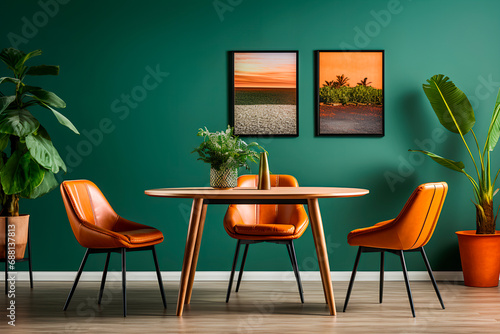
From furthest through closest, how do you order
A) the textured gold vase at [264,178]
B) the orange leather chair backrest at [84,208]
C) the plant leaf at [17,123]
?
the plant leaf at [17,123] < the textured gold vase at [264,178] < the orange leather chair backrest at [84,208]

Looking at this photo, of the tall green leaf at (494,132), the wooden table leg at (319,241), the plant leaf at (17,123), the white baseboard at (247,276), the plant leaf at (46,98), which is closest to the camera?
the wooden table leg at (319,241)

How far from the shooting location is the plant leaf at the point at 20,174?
3.44 metres

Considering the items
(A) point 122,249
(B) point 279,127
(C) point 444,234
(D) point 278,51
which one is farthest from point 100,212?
(C) point 444,234

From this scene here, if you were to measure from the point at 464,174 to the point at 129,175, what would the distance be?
2.71 meters

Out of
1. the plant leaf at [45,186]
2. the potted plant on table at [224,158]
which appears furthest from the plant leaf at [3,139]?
the potted plant on table at [224,158]

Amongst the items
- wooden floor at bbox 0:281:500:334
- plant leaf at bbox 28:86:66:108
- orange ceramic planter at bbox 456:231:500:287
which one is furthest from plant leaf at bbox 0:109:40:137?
orange ceramic planter at bbox 456:231:500:287

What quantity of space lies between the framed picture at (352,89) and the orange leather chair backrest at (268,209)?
2.07 ft

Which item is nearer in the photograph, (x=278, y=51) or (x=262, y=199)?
(x=262, y=199)

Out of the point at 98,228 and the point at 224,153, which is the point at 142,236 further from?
the point at 224,153

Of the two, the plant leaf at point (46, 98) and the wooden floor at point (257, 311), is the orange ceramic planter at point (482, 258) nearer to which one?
the wooden floor at point (257, 311)

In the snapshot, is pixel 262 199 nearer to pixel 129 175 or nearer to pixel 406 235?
pixel 406 235

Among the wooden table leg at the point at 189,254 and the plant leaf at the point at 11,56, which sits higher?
the plant leaf at the point at 11,56

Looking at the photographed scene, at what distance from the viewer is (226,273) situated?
4020mm

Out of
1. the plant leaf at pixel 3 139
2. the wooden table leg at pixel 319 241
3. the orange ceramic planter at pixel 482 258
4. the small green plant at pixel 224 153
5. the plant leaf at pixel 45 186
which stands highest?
the plant leaf at pixel 3 139
